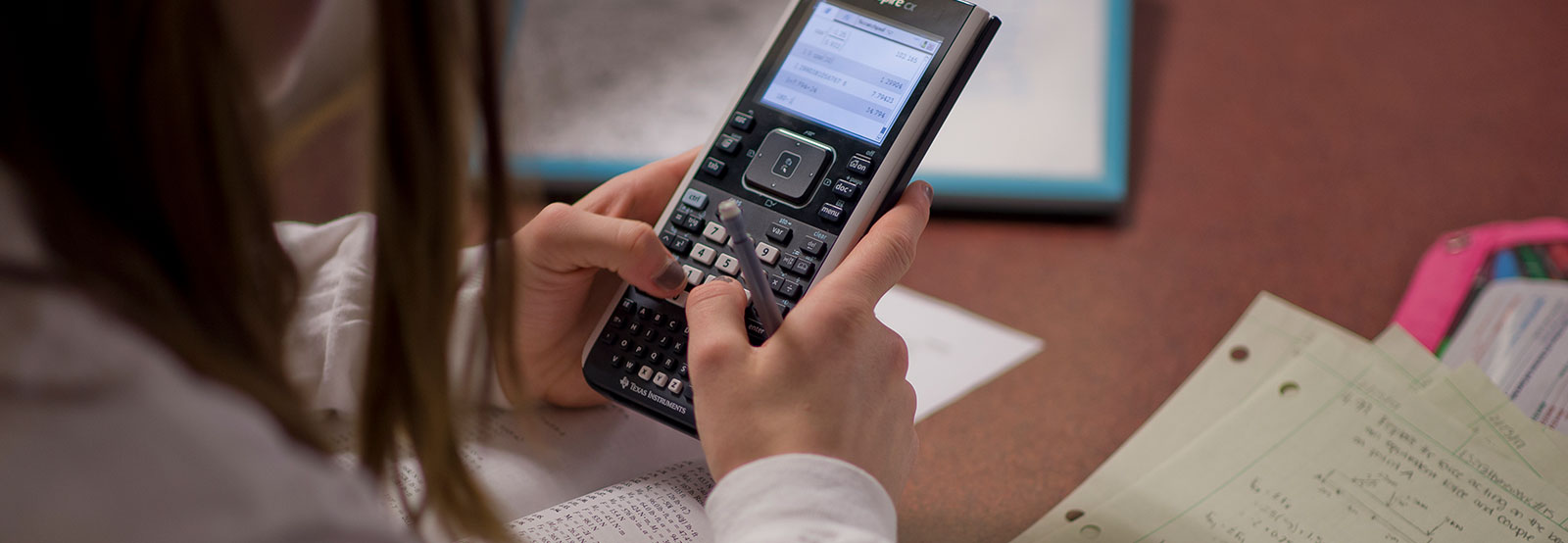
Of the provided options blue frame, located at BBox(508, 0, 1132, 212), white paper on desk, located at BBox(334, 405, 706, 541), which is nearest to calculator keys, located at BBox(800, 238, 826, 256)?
white paper on desk, located at BBox(334, 405, 706, 541)

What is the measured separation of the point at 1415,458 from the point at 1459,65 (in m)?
0.42

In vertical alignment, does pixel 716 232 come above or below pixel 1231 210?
below

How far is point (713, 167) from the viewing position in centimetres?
51

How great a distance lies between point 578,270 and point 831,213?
0.37 feet

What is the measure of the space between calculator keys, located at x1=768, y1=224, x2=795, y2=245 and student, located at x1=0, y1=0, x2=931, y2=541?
0.16 ft

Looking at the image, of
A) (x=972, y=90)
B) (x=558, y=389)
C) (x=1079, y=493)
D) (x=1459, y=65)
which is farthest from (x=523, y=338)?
(x=1459, y=65)

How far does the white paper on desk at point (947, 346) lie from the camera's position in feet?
1.79

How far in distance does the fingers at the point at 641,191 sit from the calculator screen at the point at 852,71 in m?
0.06

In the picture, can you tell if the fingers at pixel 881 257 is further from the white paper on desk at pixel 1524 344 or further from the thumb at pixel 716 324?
the white paper on desk at pixel 1524 344

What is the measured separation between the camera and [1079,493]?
471 mm

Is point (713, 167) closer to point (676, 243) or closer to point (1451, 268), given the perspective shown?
point (676, 243)

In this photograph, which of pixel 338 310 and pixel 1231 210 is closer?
pixel 338 310

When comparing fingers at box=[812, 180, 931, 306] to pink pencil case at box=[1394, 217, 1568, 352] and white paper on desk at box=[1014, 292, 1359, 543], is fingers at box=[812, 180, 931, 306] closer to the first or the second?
white paper on desk at box=[1014, 292, 1359, 543]

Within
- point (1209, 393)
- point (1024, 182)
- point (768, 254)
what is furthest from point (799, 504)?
point (1024, 182)
